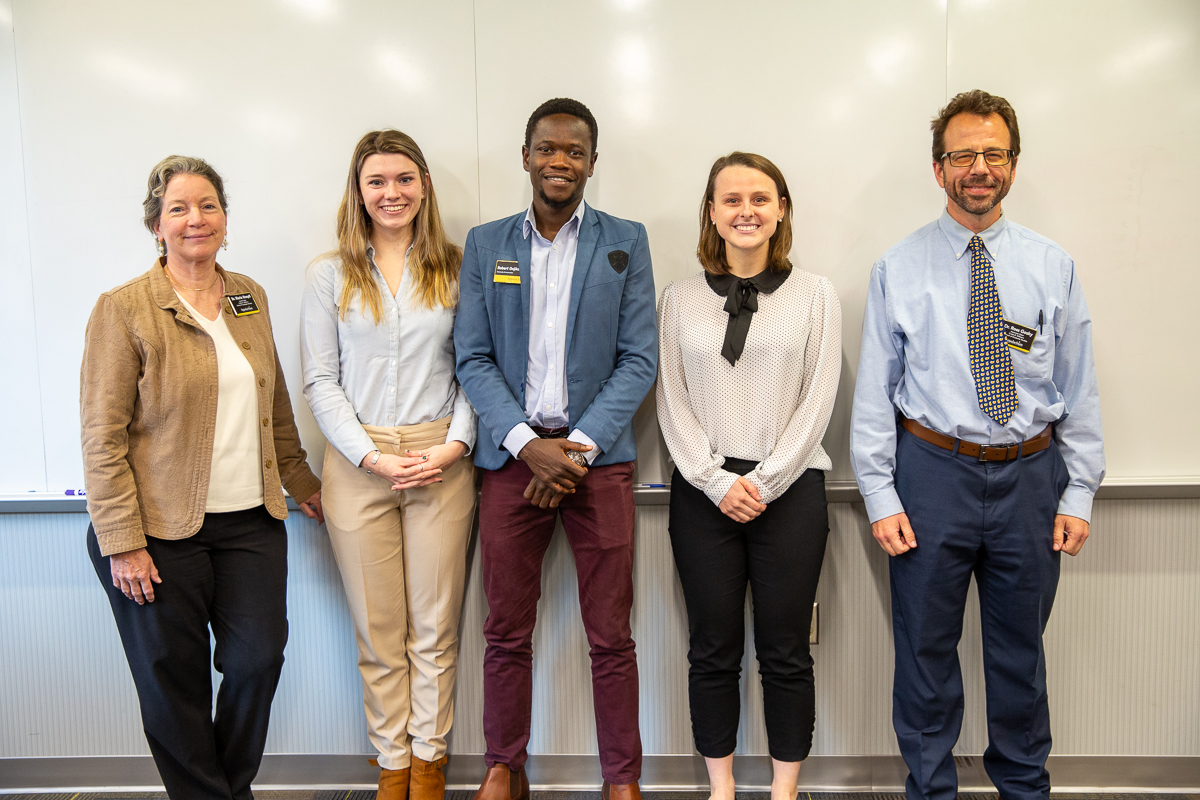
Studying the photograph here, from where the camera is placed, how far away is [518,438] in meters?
1.92

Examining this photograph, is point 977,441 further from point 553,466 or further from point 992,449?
point 553,466

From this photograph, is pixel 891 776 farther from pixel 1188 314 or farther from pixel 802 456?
pixel 1188 314

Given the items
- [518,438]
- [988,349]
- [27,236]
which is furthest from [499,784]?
[27,236]

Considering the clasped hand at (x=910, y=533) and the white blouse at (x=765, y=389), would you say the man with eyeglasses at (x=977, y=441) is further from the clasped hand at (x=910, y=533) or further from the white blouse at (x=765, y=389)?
the white blouse at (x=765, y=389)

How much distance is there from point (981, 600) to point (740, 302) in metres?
1.11

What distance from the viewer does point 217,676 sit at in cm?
243

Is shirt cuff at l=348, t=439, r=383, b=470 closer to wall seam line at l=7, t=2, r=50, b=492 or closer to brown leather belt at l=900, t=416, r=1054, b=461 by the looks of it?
wall seam line at l=7, t=2, r=50, b=492

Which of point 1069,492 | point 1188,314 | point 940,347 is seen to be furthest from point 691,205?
point 1188,314

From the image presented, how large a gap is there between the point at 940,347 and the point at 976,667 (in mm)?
1198

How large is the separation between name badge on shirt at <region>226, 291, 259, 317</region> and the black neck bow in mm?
1347

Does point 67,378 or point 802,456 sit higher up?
point 67,378

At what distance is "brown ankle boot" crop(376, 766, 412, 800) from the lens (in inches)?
83.5

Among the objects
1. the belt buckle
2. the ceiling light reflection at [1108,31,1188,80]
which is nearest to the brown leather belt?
the belt buckle

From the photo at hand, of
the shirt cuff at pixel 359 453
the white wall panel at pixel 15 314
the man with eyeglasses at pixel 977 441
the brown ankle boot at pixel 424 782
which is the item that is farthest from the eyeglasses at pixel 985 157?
the white wall panel at pixel 15 314
